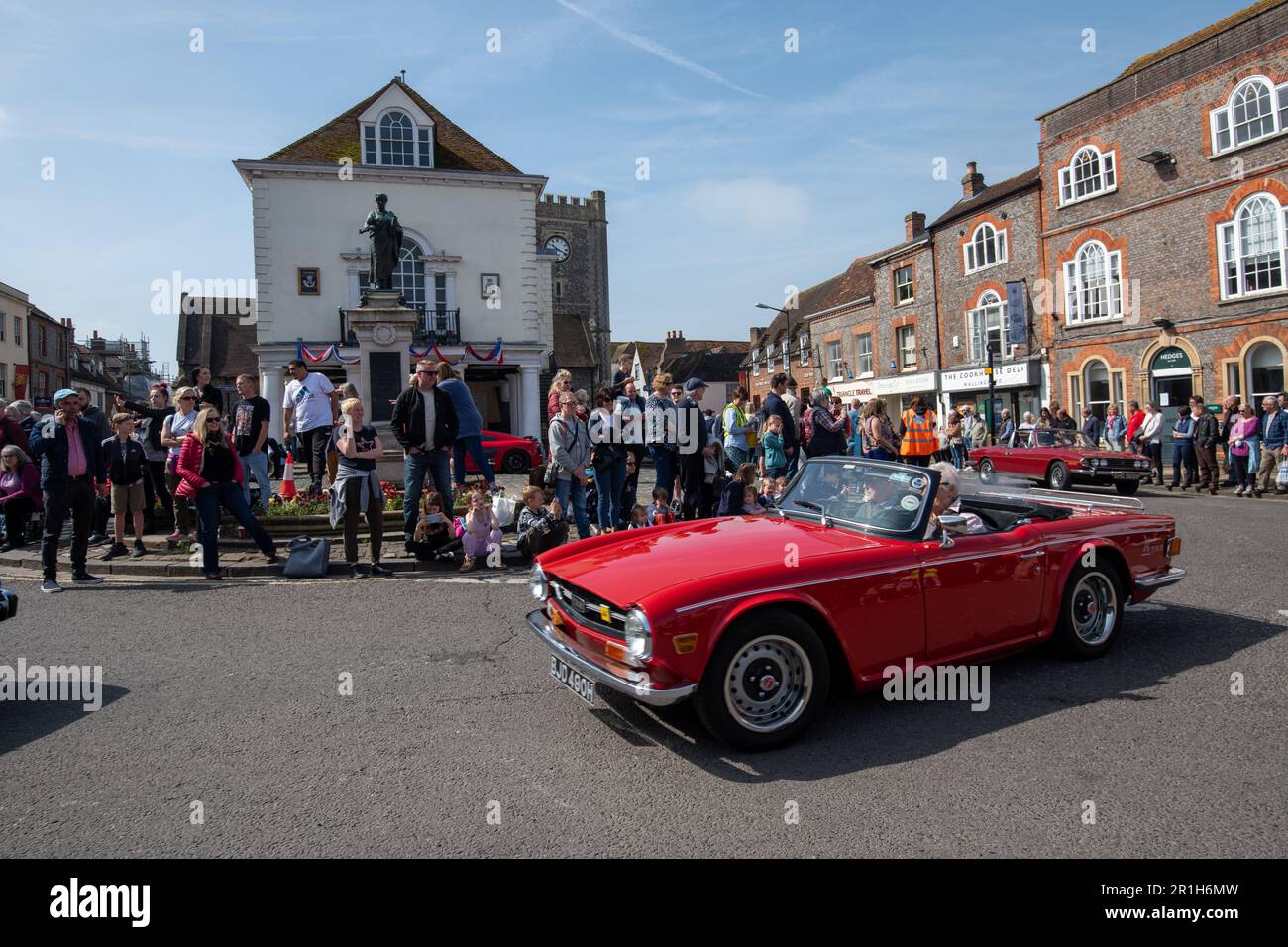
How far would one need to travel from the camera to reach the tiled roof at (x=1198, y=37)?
21.7 m

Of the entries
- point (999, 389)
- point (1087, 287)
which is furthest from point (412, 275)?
point (1087, 287)

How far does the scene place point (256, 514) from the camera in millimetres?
9797

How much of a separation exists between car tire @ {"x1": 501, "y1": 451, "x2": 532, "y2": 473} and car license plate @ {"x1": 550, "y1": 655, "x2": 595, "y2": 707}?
663 inches

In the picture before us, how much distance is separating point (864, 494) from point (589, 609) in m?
1.90

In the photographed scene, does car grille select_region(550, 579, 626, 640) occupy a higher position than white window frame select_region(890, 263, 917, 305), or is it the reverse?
white window frame select_region(890, 263, 917, 305)

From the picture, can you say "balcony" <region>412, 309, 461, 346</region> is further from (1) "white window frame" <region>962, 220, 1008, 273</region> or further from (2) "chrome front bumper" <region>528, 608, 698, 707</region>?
(2) "chrome front bumper" <region>528, 608, 698, 707</region>

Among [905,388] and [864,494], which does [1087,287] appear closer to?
[905,388]

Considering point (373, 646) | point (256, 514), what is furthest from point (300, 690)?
point (256, 514)

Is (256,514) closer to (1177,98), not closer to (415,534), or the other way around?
(415,534)

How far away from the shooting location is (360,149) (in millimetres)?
29766

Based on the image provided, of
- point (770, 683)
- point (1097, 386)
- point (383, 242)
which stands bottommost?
point (770, 683)

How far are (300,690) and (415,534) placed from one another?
3853 mm

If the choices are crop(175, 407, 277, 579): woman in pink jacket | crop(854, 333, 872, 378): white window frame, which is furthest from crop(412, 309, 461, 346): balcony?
crop(175, 407, 277, 579): woman in pink jacket

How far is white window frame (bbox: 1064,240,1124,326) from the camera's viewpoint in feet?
81.3
